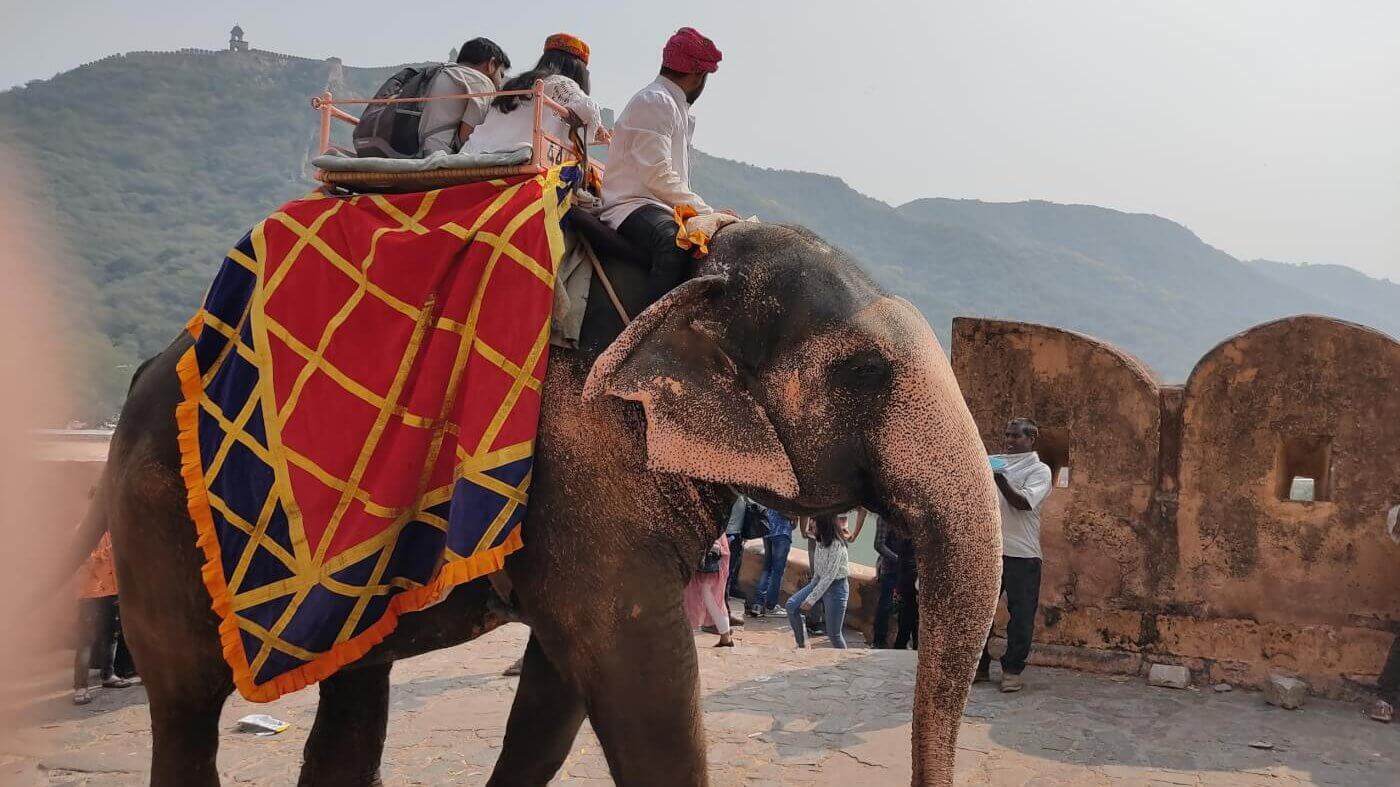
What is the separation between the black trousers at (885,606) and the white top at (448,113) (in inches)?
235

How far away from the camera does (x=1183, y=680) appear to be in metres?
7.36

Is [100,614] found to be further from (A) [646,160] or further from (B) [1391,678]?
(B) [1391,678]

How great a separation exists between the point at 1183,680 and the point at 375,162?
239 inches

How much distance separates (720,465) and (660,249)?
63 centimetres

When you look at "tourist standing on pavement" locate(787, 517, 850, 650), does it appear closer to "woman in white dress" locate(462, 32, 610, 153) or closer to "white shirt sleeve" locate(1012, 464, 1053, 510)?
A: "white shirt sleeve" locate(1012, 464, 1053, 510)

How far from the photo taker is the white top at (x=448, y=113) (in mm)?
3820

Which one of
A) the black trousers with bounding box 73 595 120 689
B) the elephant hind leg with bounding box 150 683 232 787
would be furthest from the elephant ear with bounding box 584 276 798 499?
the black trousers with bounding box 73 595 120 689

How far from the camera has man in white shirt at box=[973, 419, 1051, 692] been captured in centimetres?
704

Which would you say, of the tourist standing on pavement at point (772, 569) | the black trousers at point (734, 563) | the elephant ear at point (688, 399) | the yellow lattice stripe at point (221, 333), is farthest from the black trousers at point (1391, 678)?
the yellow lattice stripe at point (221, 333)

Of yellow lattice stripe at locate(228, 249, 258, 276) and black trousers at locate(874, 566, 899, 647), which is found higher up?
yellow lattice stripe at locate(228, 249, 258, 276)

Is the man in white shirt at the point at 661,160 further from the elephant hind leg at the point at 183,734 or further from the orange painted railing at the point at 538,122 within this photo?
the elephant hind leg at the point at 183,734

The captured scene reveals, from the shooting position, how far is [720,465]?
277cm

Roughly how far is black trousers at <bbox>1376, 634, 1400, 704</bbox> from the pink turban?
5802 mm

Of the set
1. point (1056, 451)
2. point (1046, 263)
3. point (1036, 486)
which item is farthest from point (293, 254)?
point (1046, 263)
